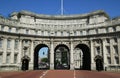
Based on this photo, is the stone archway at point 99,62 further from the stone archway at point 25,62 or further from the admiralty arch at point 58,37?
the stone archway at point 25,62

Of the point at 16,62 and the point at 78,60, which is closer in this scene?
the point at 16,62

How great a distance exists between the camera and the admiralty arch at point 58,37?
55.9m

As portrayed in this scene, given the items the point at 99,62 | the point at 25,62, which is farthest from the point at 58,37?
the point at 99,62

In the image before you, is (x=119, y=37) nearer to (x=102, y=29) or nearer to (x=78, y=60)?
(x=102, y=29)

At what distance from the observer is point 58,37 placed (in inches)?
2562

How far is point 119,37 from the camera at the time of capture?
55.0 metres

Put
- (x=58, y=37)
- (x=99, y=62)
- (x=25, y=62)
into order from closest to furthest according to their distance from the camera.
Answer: (x=99, y=62) → (x=25, y=62) → (x=58, y=37)

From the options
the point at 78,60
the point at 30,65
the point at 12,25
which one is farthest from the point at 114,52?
the point at 78,60

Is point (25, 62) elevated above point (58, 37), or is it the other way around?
point (58, 37)

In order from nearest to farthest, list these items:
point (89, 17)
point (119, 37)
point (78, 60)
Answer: point (119, 37) → point (89, 17) → point (78, 60)

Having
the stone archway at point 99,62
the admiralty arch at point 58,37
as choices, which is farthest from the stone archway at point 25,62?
the stone archway at point 99,62

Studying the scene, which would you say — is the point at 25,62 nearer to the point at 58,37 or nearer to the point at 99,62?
the point at 58,37

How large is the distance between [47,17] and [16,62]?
69.5ft

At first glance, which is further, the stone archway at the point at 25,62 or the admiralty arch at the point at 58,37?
the stone archway at the point at 25,62
